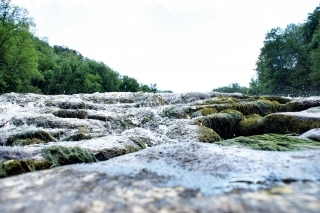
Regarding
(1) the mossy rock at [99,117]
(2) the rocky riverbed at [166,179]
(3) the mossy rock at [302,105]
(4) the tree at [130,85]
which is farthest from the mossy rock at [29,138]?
(4) the tree at [130,85]

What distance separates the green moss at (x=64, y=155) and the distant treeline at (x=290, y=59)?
151 ft

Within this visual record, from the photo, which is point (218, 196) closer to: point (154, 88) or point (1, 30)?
point (1, 30)

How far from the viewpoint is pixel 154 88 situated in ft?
210

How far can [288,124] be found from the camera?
27.3 feet

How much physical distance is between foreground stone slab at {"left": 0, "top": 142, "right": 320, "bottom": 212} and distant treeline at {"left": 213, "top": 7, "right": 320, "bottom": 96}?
45943 millimetres

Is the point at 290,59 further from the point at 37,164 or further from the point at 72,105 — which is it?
the point at 37,164

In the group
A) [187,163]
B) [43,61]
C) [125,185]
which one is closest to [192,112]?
[187,163]

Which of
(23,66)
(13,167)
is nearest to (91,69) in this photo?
(23,66)

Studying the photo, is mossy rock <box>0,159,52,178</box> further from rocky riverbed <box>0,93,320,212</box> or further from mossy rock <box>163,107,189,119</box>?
mossy rock <box>163,107,189,119</box>

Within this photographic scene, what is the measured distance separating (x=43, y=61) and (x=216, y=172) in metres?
52.0

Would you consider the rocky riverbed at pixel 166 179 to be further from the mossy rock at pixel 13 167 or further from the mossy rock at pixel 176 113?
the mossy rock at pixel 176 113

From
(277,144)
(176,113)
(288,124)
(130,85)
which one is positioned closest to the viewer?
(277,144)

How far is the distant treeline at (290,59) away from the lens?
45062 mm

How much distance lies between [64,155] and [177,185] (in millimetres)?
1964
